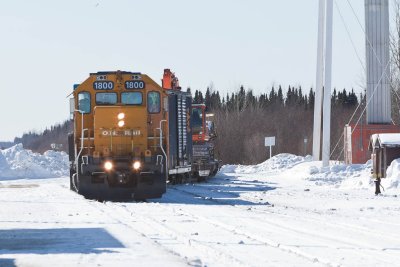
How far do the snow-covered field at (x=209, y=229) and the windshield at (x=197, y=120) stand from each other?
9.55 meters

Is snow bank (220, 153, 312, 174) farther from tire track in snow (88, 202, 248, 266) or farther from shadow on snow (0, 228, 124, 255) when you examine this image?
shadow on snow (0, 228, 124, 255)

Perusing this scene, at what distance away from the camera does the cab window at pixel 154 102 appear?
78.8 ft

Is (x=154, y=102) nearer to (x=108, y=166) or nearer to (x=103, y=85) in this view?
(x=103, y=85)

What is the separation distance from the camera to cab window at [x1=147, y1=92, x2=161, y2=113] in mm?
24016

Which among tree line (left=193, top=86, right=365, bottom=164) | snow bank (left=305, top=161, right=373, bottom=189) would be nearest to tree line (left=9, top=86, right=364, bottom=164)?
tree line (left=193, top=86, right=365, bottom=164)

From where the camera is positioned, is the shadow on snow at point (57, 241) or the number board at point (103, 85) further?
the number board at point (103, 85)

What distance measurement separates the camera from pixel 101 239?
1264cm

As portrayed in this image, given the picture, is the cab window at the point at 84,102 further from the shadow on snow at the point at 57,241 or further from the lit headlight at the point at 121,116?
the shadow on snow at the point at 57,241

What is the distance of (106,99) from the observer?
2402cm

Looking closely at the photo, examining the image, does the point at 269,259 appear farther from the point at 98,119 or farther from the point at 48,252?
the point at 98,119

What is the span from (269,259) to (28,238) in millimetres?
4549

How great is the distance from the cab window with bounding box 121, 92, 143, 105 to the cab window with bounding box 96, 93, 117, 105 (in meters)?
0.25

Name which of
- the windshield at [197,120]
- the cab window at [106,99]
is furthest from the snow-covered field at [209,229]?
the windshield at [197,120]

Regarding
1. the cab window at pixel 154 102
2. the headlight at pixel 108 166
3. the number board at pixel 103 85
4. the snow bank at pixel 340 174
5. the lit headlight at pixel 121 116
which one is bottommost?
the snow bank at pixel 340 174
